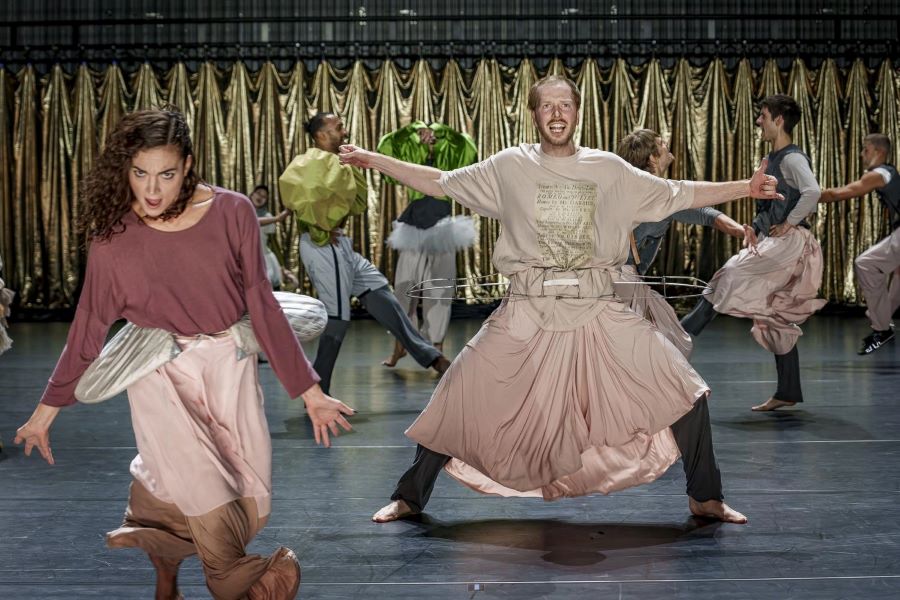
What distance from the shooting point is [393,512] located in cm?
359

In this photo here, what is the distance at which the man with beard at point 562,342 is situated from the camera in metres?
3.40

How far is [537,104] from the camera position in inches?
136

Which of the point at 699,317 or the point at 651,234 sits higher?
the point at 651,234

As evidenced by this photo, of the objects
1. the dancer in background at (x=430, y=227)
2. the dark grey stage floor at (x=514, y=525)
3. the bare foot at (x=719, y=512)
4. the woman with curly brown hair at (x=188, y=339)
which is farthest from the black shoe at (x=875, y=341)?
the woman with curly brown hair at (x=188, y=339)

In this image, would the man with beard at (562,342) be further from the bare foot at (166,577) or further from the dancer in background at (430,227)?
the dancer in background at (430,227)

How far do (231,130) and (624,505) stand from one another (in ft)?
27.0

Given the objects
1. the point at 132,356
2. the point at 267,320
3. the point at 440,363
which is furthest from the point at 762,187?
the point at 440,363

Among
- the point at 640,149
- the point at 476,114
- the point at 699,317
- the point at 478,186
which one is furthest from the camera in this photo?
the point at 476,114

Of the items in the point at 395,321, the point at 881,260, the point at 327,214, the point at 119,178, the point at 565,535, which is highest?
the point at 327,214

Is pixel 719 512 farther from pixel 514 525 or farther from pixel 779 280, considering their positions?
pixel 779 280

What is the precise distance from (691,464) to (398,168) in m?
1.19

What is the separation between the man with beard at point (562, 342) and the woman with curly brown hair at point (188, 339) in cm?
99

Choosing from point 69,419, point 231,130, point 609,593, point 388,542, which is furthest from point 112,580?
point 231,130

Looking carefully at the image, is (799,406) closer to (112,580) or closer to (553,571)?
(553,571)
